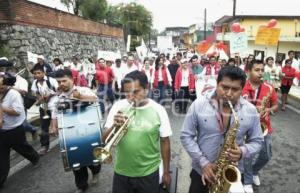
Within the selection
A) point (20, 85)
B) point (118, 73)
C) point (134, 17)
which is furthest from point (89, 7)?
point (134, 17)

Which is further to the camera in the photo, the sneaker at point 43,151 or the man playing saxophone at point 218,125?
the sneaker at point 43,151

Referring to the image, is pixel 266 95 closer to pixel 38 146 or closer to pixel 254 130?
pixel 254 130

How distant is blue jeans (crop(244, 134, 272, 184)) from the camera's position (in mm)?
4801

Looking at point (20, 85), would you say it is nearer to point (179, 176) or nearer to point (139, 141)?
point (179, 176)

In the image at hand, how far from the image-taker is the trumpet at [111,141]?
10.2ft

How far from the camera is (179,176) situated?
5855 mm

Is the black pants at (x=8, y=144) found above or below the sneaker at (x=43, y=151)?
above

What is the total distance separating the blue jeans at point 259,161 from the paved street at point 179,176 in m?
0.40

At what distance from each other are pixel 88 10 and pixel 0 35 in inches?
898

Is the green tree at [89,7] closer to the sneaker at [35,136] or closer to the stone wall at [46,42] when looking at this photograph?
the stone wall at [46,42]

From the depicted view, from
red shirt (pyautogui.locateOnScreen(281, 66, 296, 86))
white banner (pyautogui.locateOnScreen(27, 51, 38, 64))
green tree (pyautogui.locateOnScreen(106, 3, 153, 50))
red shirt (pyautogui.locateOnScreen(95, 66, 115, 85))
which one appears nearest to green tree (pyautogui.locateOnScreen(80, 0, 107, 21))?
white banner (pyautogui.locateOnScreen(27, 51, 38, 64))

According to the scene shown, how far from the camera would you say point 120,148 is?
346 cm

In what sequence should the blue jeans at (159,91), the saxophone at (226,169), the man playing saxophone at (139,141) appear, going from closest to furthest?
the saxophone at (226,169), the man playing saxophone at (139,141), the blue jeans at (159,91)

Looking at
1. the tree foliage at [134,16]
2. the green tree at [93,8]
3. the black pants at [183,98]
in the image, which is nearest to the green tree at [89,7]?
the green tree at [93,8]
